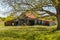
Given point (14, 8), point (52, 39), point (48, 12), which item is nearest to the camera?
point (52, 39)

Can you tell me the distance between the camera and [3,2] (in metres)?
21.5

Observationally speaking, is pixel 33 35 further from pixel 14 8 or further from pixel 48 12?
pixel 48 12

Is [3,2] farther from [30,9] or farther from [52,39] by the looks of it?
[52,39]

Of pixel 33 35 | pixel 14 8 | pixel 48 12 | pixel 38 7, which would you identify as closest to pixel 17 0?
pixel 14 8

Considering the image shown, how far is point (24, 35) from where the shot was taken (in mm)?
17688

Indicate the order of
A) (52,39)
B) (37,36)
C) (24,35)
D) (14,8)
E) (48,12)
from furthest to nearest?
(48,12) < (14,8) < (24,35) < (37,36) < (52,39)

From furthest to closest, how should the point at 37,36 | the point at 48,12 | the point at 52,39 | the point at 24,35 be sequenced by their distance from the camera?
the point at 48,12
the point at 24,35
the point at 37,36
the point at 52,39

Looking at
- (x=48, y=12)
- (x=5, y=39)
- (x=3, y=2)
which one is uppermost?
(x=3, y=2)

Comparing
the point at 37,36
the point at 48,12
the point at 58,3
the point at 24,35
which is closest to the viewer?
the point at 37,36

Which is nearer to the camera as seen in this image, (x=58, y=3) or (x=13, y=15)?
(x=58, y=3)

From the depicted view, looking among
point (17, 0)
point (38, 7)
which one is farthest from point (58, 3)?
point (17, 0)

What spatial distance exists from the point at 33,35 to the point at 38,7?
15.4 ft

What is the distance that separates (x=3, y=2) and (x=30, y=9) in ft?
10.4

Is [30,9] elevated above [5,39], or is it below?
above
